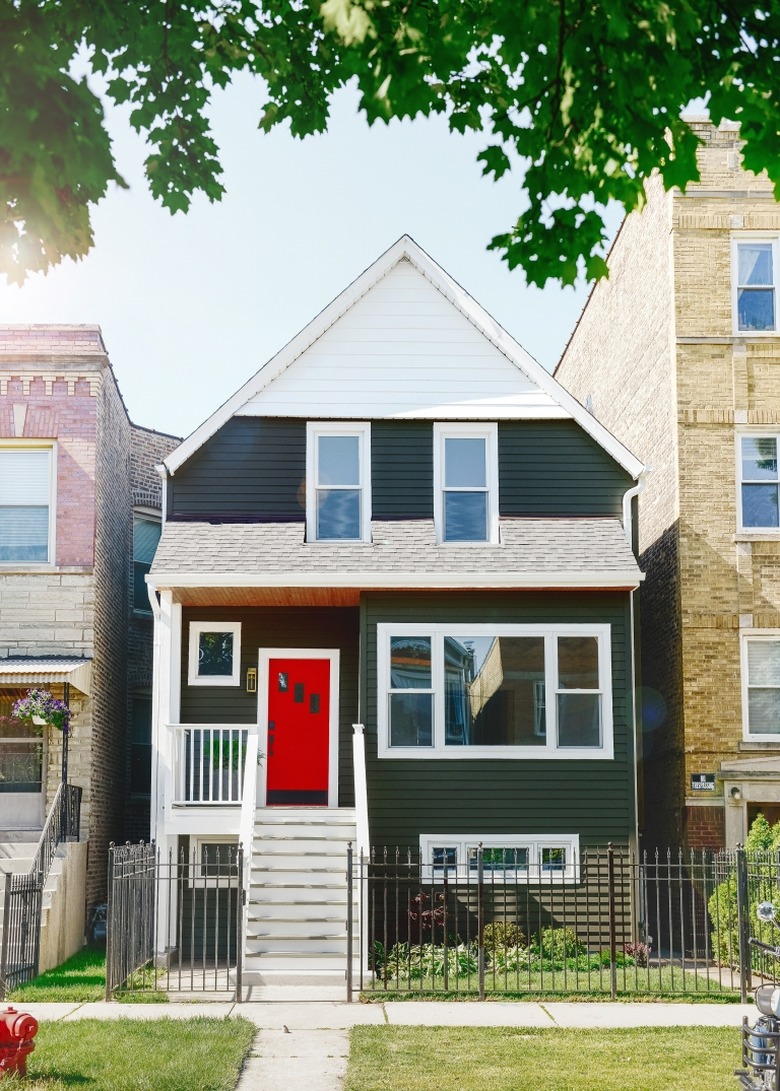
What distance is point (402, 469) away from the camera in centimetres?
1955

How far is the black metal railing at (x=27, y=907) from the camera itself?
13875mm

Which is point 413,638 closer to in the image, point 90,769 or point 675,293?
point 90,769

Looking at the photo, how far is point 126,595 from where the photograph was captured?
936 inches

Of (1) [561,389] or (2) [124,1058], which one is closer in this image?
(2) [124,1058]

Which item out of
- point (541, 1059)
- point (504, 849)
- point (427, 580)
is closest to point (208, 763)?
point (427, 580)

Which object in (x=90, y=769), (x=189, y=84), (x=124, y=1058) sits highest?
(x=189, y=84)

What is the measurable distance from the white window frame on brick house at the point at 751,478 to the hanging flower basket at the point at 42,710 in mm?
9875

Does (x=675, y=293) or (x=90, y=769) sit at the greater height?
(x=675, y=293)

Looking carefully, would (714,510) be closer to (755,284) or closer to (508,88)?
(755,284)

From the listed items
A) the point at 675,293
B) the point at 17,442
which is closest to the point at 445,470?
the point at 675,293

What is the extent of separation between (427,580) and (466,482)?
1.96m

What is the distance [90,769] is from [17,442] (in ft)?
15.7

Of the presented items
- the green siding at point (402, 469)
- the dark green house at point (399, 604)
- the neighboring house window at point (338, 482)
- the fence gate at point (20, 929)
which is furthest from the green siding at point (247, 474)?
the fence gate at point (20, 929)

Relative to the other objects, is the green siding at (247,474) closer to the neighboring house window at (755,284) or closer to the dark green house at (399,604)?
the dark green house at (399,604)
